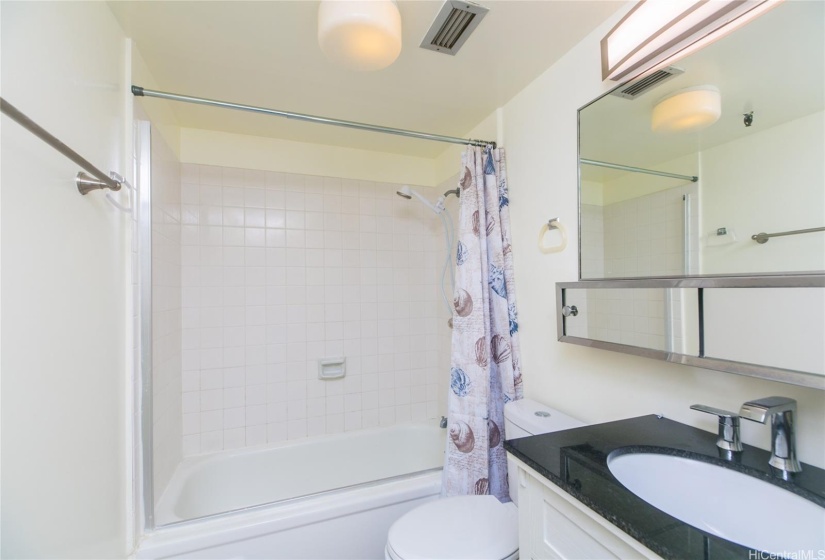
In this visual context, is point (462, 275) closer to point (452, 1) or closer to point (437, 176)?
point (452, 1)

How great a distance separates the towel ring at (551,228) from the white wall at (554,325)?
0.03 m

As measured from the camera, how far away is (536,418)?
1371mm

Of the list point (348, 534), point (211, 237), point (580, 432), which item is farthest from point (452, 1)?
point (348, 534)

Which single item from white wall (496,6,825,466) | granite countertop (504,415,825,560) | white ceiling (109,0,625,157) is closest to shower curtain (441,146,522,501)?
white wall (496,6,825,466)

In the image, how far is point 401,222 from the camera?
255 cm

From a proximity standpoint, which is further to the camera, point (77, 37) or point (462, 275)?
point (462, 275)

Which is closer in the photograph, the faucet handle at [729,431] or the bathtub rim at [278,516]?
the faucet handle at [729,431]

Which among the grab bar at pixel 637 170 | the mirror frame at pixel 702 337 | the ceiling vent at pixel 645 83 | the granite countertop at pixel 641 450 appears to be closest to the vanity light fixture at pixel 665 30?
the ceiling vent at pixel 645 83

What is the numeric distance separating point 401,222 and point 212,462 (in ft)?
6.21

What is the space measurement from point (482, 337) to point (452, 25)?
49.3 inches

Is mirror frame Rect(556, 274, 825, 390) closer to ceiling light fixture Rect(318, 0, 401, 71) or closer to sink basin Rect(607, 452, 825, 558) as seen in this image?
sink basin Rect(607, 452, 825, 558)

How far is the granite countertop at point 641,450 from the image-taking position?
57 cm

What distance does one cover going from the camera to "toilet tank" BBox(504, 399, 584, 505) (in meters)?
1.32

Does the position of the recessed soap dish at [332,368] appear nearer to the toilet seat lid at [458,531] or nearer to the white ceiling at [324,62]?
the toilet seat lid at [458,531]
